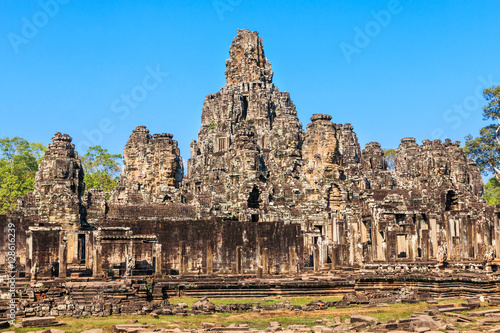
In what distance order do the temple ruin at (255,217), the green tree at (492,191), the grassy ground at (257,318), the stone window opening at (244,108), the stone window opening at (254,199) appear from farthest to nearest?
the green tree at (492,191), the stone window opening at (244,108), the stone window opening at (254,199), the temple ruin at (255,217), the grassy ground at (257,318)

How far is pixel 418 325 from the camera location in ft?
54.4

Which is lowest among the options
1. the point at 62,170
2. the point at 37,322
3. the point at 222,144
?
the point at 37,322

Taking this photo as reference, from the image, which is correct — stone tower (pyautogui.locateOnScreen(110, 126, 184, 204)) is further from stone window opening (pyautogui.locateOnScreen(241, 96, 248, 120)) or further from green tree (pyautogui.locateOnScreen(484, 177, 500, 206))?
green tree (pyautogui.locateOnScreen(484, 177, 500, 206))

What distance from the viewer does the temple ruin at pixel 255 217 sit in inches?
1165

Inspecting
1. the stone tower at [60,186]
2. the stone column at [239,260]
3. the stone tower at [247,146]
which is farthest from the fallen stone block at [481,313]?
the stone tower at [60,186]

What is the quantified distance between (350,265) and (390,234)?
9.69ft

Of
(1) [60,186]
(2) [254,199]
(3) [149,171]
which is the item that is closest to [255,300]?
(1) [60,186]

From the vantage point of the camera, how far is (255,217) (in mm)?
38219

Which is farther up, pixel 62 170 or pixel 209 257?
pixel 62 170

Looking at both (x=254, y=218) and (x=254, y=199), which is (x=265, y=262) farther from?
(x=254, y=199)

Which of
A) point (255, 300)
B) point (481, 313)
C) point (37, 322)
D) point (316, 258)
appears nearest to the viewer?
point (37, 322)

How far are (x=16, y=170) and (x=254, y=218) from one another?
1443 inches

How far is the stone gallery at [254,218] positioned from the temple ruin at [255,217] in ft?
0.22

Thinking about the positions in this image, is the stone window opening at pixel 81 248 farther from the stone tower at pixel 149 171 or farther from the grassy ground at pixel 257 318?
the grassy ground at pixel 257 318
